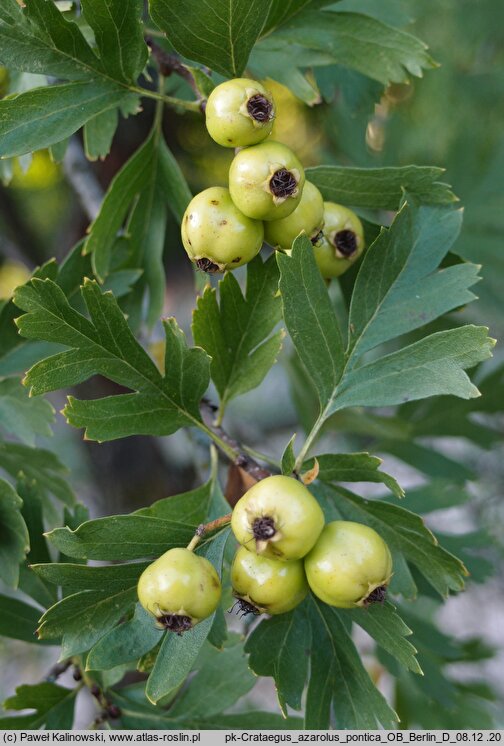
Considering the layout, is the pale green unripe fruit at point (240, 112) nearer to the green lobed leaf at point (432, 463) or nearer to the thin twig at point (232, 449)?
the thin twig at point (232, 449)

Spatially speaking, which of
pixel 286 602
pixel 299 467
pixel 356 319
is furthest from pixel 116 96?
pixel 286 602

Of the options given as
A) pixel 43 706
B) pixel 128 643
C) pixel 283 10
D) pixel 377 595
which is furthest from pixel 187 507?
pixel 283 10

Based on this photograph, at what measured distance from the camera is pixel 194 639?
0.84 meters

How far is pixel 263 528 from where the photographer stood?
2.49 ft

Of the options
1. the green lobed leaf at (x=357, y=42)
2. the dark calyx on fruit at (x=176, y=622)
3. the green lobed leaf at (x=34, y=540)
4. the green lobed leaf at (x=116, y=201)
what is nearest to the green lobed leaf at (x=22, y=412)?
the green lobed leaf at (x=34, y=540)

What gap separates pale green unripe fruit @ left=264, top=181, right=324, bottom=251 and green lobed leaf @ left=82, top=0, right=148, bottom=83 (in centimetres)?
29

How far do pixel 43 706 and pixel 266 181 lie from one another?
882 millimetres

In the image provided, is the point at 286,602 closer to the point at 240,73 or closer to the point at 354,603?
the point at 354,603

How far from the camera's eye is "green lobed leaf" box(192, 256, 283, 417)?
992 mm

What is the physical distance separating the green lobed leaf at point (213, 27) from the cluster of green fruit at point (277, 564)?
0.53 metres

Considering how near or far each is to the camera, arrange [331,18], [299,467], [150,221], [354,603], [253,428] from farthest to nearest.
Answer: [253,428]
[150,221]
[331,18]
[299,467]
[354,603]

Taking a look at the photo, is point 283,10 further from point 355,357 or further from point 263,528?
point 263,528

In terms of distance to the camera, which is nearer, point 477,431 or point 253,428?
point 477,431

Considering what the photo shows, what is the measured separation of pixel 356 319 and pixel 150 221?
45cm
